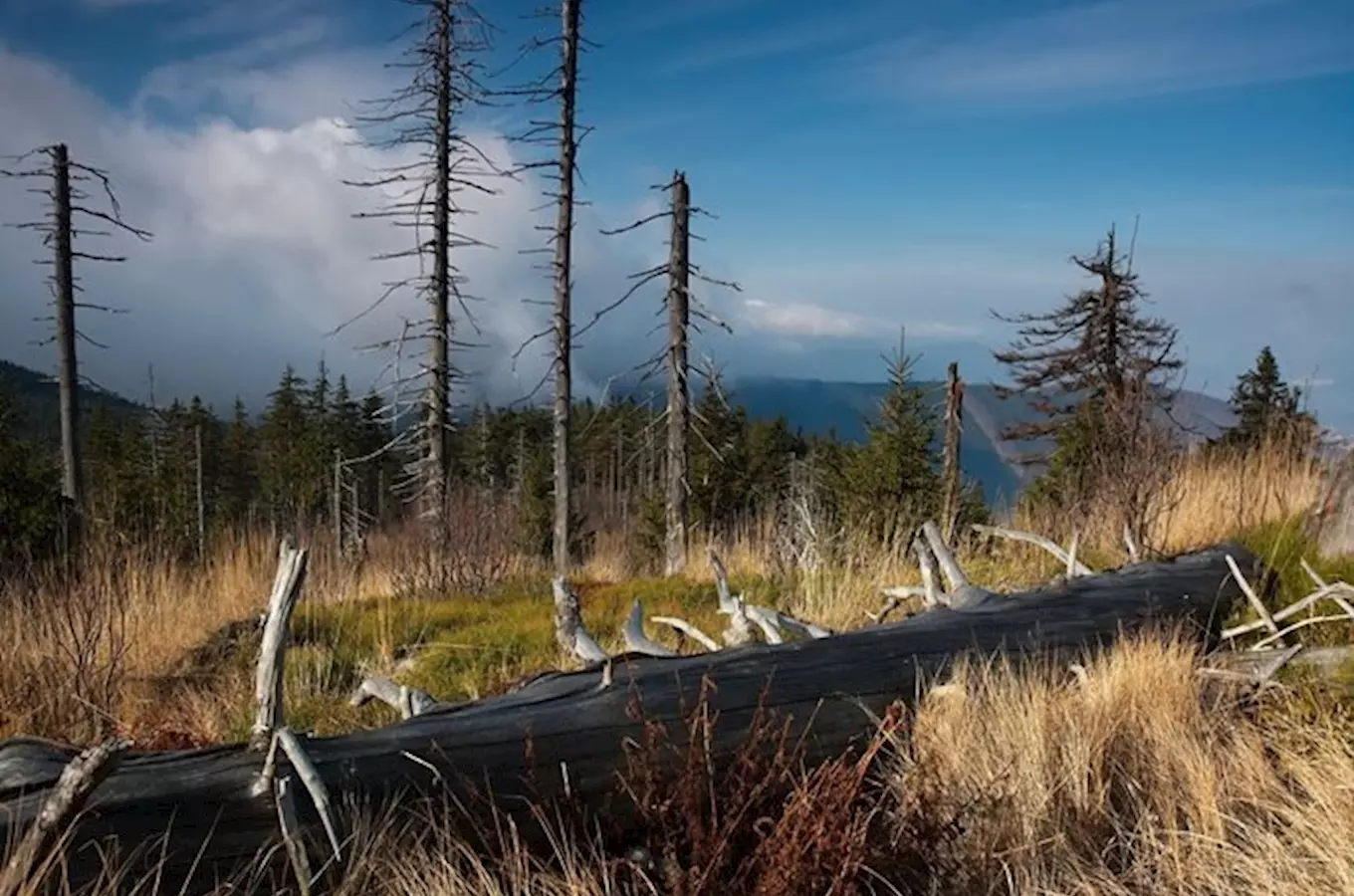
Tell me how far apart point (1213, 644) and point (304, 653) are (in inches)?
222

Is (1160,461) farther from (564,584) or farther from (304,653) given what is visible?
(304,653)

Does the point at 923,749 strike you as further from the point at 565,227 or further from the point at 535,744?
the point at 565,227

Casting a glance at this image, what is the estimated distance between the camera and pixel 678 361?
49.3ft

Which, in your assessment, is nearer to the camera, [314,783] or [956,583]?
[314,783]

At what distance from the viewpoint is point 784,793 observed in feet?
10.7

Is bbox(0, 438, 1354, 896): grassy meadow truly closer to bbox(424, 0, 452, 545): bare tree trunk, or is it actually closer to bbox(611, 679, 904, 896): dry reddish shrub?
bbox(611, 679, 904, 896): dry reddish shrub

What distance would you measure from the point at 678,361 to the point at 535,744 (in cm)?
1214

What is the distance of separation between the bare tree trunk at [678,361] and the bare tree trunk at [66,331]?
10.3 m

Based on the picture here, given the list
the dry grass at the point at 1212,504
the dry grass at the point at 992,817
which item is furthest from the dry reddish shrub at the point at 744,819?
the dry grass at the point at 1212,504

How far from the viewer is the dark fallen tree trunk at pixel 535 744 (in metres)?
2.43

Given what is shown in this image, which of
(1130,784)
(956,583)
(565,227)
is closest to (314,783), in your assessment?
(1130,784)

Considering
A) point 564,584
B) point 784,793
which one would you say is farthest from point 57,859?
point 564,584

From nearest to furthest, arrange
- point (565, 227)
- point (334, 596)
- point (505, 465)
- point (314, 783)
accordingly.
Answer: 1. point (314, 783)
2. point (334, 596)
3. point (565, 227)
4. point (505, 465)

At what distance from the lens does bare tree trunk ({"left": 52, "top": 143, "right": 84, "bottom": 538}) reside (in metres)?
17.0
